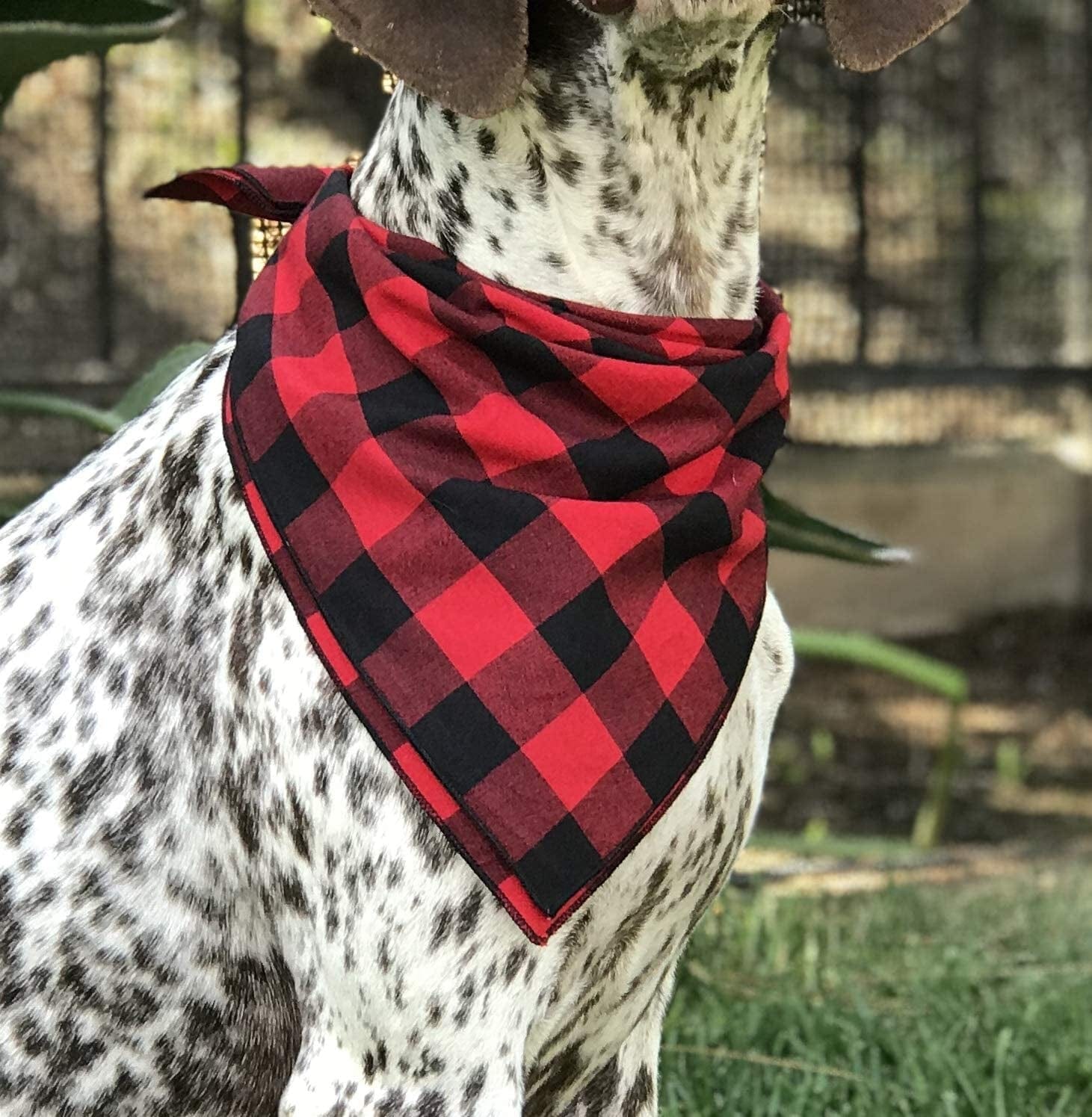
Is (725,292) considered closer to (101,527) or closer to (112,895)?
(101,527)

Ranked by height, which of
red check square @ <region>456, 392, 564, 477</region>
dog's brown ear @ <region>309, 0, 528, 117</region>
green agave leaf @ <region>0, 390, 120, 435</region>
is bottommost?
green agave leaf @ <region>0, 390, 120, 435</region>

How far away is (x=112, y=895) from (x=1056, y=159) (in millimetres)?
5897

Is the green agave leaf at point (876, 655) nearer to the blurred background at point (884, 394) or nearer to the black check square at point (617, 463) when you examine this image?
the blurred background at point (884, 394)

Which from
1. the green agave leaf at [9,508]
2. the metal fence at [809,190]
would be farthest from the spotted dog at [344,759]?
the metal fence at [809,190]

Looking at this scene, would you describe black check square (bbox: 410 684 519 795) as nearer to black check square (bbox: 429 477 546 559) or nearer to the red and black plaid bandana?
the red and black plaid bandana

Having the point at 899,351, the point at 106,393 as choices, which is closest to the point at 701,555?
the point at 106,393

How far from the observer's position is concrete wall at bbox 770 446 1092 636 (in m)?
6.42

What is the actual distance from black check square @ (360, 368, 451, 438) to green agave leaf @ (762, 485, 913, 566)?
1020 millimetres

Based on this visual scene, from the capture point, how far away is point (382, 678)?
1.55 metres

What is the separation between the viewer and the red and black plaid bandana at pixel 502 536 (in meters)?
1.56

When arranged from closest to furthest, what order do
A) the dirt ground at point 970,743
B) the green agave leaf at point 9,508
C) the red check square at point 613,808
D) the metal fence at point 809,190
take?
the red check square at point 613,808
the green agave leaf at point 9,508
the metal fence at point 809,190
the dirt ground at point 970,743

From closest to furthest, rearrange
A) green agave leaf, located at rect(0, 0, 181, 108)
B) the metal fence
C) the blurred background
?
green agave leaf, located at rect(0, 0, 181, 108) → the blurred background → the metal fence

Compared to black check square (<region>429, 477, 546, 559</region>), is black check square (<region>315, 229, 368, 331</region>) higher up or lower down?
higher up

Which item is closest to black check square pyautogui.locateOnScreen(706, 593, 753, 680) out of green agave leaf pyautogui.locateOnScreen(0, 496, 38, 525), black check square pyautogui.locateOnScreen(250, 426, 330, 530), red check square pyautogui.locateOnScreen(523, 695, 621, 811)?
red check square pyautogui.locateOnScreen(523, 695, 621, 811)
